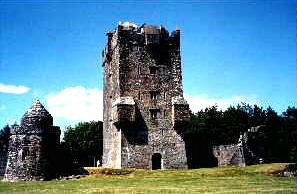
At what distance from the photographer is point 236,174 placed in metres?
27.3

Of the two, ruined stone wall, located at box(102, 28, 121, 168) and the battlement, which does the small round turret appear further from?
the battlement

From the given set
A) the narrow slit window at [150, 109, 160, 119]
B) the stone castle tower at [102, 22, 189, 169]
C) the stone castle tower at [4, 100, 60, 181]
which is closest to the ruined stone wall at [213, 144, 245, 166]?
the stone castle tower at [102, 22, 189, 169]

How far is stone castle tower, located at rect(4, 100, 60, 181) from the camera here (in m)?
29.8

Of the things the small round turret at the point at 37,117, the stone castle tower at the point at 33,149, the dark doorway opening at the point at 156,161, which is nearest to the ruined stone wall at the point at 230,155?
the dark doorway opening at the point at 156,161

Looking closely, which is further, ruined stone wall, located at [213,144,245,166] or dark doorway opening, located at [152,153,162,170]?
ruined stone wall, located at [213,144,245,166]

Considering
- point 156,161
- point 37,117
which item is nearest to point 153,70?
point 156,161

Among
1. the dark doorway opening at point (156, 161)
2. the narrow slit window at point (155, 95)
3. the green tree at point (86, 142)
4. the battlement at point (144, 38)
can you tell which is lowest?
the dark doorway opening at point (156, 161)

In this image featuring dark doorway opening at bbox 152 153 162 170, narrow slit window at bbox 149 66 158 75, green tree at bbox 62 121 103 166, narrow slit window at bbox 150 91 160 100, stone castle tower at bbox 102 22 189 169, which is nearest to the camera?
stone castle tower at bbox 102 22 189 169

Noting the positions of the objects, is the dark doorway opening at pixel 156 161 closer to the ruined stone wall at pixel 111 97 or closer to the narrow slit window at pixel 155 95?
the ruined stone wall at pixel 111 97

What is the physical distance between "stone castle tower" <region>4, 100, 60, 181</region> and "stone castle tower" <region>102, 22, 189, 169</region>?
6.81 metres

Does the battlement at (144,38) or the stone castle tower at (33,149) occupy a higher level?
the battlement at (144,38)

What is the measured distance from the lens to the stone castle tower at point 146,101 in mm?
35500

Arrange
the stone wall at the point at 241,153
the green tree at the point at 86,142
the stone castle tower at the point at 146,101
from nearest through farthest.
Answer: the stone castle tower at the point at 146,101, the stone wall at the point at 241,153, the green tree at the point at 86,142

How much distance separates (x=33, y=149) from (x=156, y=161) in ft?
41.1
